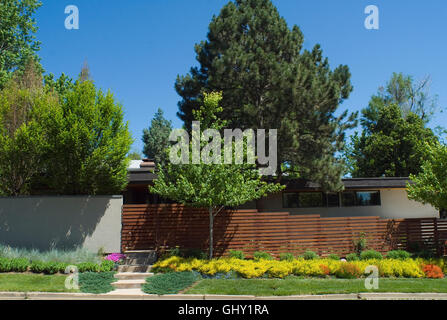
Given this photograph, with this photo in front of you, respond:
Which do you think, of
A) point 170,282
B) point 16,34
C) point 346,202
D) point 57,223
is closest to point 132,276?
point 170,282

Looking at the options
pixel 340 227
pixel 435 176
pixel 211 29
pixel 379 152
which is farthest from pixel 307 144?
pixel 379 152

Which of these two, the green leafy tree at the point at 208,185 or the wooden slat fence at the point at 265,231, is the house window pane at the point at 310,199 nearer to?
the wooden slat fence at the point at 265,231

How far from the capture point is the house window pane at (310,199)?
62.1 ft

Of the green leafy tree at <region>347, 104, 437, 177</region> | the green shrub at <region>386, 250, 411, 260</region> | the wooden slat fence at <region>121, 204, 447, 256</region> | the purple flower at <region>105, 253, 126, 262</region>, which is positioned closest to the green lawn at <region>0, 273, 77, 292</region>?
the purple flower at <region>105, 253, 126, 262</region>

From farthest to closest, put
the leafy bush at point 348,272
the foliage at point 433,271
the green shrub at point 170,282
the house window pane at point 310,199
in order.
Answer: the house window pane at point 310,199 < the foliage at point 433,271 < the leafy bush at point 348,272 < the green shrub at point 170,282

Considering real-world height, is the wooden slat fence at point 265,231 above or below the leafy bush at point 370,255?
above

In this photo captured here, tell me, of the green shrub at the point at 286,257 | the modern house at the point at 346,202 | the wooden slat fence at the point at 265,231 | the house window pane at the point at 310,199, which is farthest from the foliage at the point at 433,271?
the house window pane at the point at 310,199

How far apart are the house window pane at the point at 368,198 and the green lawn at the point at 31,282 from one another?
49.1ft

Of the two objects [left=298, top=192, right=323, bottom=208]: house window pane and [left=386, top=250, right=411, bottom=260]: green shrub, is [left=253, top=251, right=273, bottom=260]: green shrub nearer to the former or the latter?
[left=386, top=250, right=411, bottom=260]: green shrub

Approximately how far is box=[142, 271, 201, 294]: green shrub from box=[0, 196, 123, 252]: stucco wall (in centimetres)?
334

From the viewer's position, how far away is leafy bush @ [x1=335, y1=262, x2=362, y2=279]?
10641mm

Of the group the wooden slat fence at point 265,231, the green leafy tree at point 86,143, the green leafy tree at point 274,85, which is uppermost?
the green leafy tree at point 274,85

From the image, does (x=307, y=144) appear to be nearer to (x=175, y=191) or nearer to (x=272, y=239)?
(x=272, y=239)

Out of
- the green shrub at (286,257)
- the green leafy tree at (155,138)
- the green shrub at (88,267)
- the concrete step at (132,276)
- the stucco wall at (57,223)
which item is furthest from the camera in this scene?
the green leafy tree at (155,138)
